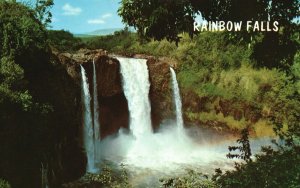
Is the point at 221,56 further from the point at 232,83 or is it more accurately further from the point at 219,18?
the point at 219,18

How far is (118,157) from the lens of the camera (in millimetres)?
24672

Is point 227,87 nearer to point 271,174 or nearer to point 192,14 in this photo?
point 271,174

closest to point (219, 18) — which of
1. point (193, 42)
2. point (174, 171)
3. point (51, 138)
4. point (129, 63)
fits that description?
point (51, 138)

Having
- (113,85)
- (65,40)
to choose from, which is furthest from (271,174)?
(65,40)

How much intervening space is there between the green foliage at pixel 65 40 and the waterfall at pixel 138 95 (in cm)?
409

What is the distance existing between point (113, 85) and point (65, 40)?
6.62 m

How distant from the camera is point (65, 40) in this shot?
3033cm

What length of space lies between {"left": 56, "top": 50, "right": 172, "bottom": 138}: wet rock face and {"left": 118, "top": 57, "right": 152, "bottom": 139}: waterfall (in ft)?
1.25

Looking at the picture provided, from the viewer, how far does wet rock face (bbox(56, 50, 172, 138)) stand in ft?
77.4

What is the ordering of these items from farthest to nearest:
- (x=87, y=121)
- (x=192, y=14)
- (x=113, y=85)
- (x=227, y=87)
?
1. (x=227, y=87)
2. (x=113, y=85)
3. (x=87, y=121)
4. (x=192, y=14)

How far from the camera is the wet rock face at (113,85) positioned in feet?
77.4

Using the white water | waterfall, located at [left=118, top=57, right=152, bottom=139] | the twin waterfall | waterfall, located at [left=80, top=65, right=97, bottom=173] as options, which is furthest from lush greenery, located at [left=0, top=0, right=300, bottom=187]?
waterfall, located at [left=118, top=57, right=152, bottom=139]

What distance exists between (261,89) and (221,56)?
477 centimetres

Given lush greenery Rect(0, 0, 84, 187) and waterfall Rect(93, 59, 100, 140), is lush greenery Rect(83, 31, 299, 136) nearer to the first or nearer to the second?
waterfall Rect(93, 59, 100, 140)
